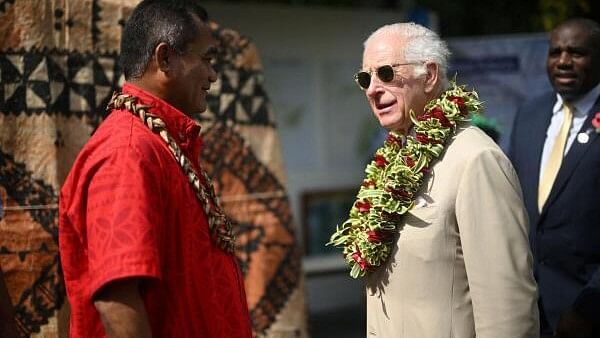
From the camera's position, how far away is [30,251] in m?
3.79

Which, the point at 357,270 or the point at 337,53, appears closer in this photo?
the point at 357,270

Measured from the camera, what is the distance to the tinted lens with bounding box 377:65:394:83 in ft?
9.82

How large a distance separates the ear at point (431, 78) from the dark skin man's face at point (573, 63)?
1585mm

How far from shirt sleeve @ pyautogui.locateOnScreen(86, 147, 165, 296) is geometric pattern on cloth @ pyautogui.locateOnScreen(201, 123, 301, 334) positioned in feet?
7.12

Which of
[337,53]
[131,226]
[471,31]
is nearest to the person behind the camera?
[131,226]

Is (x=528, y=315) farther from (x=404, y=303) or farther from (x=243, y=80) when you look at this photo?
(x=243, y=80)

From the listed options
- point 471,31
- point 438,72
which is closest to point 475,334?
point 438,72

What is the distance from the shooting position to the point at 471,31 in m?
10.2

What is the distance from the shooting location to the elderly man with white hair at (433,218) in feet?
8.81

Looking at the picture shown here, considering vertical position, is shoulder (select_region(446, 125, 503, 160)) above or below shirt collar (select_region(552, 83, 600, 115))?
below

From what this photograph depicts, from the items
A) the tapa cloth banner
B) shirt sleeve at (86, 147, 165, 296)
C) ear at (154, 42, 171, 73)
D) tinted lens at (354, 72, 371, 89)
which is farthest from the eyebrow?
the tapa cloth banner

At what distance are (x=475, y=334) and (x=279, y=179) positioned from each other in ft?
7.15

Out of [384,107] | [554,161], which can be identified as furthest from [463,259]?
[554,161]

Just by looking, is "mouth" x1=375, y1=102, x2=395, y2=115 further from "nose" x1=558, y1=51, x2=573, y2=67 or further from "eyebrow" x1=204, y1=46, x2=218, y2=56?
"nose" x1=558, y1=51, x2=573, y2=67
